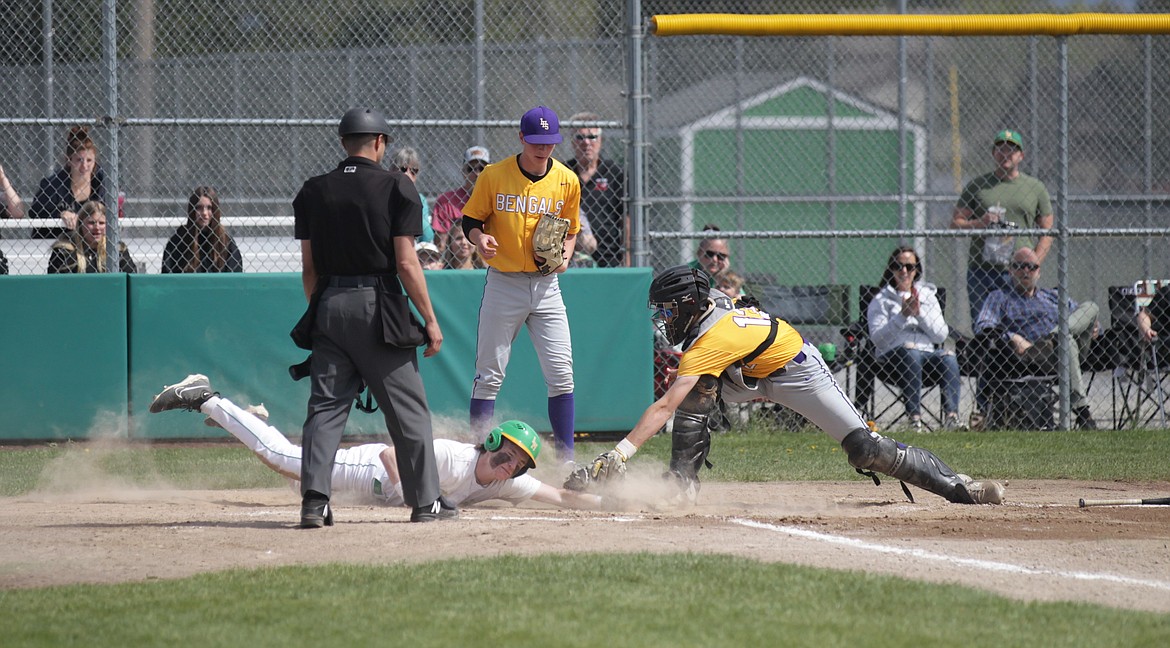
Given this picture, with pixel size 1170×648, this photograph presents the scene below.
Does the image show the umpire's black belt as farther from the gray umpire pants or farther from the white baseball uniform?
the white baseball uniform

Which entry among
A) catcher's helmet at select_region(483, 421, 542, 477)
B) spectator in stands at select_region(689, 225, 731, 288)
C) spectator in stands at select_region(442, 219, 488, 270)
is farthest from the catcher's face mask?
spectator in stands at select_region(689, 225, 731, 288)

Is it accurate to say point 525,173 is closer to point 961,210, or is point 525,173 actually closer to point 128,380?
point 128,380

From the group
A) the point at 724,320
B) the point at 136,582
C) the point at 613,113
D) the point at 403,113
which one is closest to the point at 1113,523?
the point at 724,320

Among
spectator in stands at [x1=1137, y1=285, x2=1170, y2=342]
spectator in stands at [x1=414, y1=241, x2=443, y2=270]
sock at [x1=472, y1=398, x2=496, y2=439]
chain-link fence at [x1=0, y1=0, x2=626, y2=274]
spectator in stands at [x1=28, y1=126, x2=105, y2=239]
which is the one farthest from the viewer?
chain-link fence at [x1=0, y1=0, x2=626, y2=274]

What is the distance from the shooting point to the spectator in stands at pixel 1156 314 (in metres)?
10.5

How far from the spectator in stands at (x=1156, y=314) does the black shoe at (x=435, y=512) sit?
22.7ft

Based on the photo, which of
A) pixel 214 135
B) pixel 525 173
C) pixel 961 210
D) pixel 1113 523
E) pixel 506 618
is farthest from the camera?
pixel 214 135

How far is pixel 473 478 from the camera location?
6359mm

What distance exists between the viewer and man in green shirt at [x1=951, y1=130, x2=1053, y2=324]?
10.3 metres

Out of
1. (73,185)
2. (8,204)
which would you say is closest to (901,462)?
(73,185)

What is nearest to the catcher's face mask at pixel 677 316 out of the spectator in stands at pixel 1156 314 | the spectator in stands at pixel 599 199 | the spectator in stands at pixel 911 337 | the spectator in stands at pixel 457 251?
the spectator in stands at pixel 599 199

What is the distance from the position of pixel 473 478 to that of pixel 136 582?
2032 millimetres

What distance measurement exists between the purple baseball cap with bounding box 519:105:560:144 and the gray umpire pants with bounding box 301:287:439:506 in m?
1.96

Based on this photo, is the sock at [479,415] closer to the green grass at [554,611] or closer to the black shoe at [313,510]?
the black shoe at [313,510]
